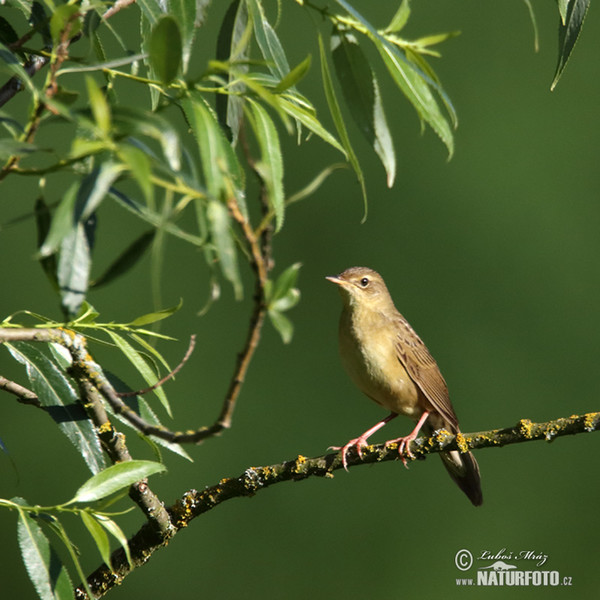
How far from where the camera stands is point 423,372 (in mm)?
3977

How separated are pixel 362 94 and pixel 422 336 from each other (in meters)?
5.69

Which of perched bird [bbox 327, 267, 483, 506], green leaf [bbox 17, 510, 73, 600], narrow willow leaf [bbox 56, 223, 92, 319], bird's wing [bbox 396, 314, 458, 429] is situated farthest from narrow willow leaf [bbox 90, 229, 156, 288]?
bird's wing [bbox 396, 314, 458, 429]

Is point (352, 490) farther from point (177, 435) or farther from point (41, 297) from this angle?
point (177, 435)

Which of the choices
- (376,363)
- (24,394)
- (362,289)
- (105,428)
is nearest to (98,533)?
(105,428)

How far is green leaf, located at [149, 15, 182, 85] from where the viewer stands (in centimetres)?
132

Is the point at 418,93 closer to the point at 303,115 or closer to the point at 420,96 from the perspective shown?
the point at 420,96

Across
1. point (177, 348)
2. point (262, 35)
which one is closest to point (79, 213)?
→ point (262, 35)

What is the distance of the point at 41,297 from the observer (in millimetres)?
7684

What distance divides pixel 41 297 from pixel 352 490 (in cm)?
305

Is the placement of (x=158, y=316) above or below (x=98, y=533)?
above

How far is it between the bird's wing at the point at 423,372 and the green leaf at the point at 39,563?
2359mm

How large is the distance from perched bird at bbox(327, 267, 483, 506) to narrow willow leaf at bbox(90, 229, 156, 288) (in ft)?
7.89

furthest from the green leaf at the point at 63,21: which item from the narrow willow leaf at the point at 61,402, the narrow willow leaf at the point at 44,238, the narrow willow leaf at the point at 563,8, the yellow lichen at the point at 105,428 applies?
the narrow willow leaf at the point at 563,8

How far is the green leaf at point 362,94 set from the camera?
1822 mm
